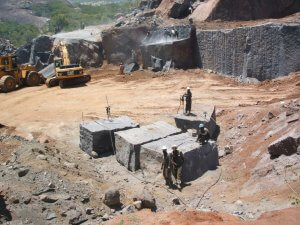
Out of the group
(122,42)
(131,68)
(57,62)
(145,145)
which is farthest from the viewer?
(122,42)

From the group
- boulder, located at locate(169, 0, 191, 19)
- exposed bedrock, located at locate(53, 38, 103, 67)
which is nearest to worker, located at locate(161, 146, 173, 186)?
exposed bedrock, located at locate(53, 38, 103, 67)

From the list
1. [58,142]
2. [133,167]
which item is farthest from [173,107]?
[133,167]

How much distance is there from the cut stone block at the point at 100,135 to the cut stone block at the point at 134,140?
2.21 feet

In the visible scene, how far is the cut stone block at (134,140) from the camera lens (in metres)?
12.1

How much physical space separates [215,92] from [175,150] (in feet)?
32.8

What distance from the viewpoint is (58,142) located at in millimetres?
15281

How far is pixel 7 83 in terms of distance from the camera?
944 inches

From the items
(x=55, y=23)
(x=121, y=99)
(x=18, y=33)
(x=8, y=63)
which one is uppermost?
(x=55, y=23)

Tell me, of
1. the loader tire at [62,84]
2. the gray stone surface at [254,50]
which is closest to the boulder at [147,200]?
the gray stone surface at [254,50]

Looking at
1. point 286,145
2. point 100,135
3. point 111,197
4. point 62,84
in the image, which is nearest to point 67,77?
point 62,84

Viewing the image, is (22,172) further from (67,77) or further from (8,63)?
(8,63)

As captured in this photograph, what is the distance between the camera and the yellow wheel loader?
79.2 feet

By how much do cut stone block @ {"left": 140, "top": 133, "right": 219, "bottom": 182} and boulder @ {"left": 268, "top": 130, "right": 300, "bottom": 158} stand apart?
1.77 metres

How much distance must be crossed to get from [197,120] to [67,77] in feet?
39.6
